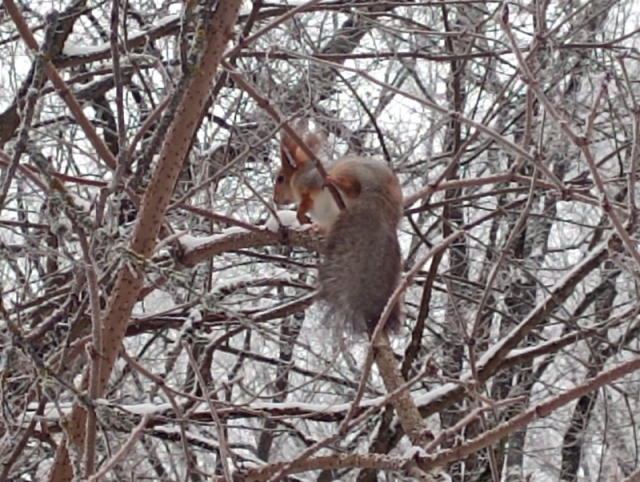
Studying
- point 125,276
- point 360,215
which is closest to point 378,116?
point 360,215

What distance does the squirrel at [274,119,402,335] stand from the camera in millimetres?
2607

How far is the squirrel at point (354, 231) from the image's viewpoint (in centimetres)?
261

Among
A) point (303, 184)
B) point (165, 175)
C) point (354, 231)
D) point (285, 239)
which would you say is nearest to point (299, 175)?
point (303, 184)

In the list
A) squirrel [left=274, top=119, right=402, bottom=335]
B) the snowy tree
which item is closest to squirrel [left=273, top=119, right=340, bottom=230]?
squirrel [left=274, top=119, right=402, bottom=335]

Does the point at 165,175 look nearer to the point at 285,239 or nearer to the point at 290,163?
the point at 285,239

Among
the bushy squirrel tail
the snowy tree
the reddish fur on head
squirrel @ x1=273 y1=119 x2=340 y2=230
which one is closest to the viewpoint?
the snowy tree

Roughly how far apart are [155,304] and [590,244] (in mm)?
2709

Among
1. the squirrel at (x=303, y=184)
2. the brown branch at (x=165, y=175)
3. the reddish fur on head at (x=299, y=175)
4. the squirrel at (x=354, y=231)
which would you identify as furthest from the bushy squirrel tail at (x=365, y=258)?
the brown branch at (x=165, y=175)

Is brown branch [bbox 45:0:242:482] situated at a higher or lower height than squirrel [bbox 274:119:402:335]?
lower

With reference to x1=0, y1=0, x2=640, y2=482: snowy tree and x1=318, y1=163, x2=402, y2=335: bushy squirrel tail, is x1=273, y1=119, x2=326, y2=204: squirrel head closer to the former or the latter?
x1=0, y1=0, x2=640, y2=482: snowy tree

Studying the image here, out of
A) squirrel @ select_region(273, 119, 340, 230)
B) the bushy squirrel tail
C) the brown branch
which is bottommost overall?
the brown branch

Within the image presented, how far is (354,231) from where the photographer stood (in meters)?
3.04

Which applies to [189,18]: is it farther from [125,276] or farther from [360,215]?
[360,215]

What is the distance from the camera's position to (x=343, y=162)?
368cm
